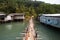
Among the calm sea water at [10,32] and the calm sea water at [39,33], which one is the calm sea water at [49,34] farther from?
the calm sea water at [10,32]

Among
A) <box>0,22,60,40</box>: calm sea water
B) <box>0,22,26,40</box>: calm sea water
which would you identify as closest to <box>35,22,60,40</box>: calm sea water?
<box>0,22,60,40</box>: calm sea water

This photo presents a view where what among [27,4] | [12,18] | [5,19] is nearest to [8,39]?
[5,19]

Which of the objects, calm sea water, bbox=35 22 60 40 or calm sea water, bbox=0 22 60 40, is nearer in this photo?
calm sea water, bbox=35 22 60 40

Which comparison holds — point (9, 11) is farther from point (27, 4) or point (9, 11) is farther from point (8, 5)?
point (27, 4)

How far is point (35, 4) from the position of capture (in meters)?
35.4

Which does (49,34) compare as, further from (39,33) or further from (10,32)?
(10,32)

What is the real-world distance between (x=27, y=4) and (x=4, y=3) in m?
7.51

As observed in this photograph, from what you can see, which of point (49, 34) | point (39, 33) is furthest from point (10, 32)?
point (49, 34)

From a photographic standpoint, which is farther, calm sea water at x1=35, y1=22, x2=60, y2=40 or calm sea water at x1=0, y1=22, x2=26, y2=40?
calm sea water at x1=0, y1=22, x2=26, y2=40

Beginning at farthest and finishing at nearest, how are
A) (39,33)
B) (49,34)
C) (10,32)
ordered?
(10,32) → (39,33) → (49,34)

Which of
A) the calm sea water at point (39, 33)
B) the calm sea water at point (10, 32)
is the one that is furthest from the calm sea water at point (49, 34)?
the calm sea water at point (10, 32)

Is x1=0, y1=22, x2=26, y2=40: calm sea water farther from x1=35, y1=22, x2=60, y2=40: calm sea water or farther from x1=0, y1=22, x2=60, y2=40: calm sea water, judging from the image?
x1=35, y1=22, x2=60, y2=40: calm sea water

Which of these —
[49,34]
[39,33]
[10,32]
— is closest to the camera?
[49,34]

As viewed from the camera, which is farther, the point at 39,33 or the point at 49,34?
the point at 39,33
